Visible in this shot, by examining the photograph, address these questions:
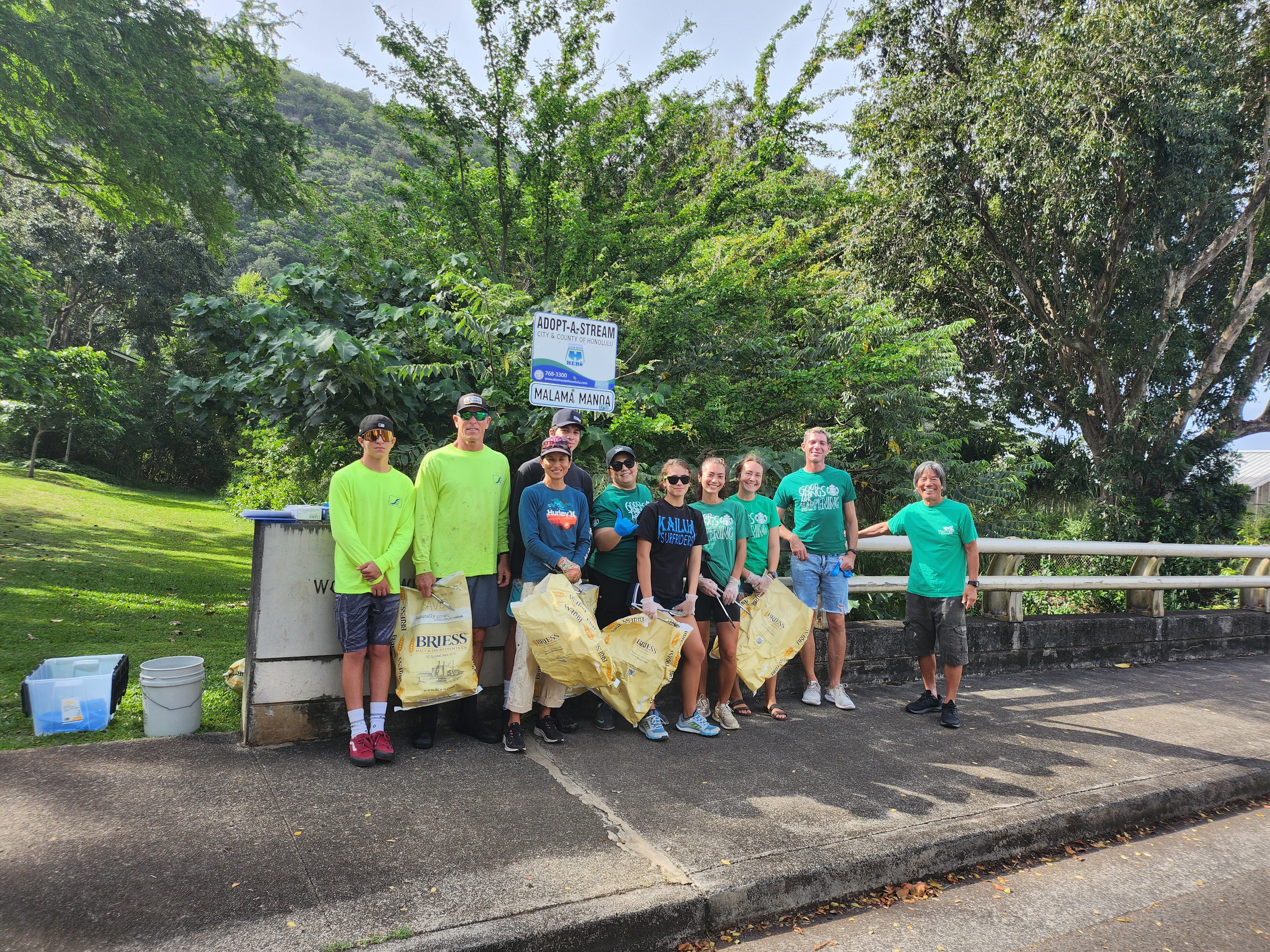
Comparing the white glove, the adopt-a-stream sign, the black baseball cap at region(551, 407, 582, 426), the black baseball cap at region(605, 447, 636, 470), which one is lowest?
the white glove

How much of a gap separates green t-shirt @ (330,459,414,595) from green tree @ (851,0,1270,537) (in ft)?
41.6

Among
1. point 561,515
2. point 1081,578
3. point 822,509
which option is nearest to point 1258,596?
point 1081,578

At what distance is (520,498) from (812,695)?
286 cm

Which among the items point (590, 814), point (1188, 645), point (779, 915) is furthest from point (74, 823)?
point (1188, 645)

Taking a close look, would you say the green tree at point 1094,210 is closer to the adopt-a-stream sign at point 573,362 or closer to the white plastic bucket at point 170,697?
the adopt-a-stream sign at point 573,362

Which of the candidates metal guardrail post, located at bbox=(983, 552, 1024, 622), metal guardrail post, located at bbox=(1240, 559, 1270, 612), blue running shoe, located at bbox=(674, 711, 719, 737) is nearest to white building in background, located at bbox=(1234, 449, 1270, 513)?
metal guardrail post, located at bbox=(1240, 559, 1270, 612)

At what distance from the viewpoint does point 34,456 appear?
91.7 feet

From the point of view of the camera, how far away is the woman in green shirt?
525 cm

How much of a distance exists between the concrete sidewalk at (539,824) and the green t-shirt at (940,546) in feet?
3.45

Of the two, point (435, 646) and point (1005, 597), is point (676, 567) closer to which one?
point (435, 646)

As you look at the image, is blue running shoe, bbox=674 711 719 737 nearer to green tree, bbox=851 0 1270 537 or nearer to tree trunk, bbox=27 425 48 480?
green tree, bbox=851 0 1270 537

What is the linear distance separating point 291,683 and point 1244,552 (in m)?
10.6

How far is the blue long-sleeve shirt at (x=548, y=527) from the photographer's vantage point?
468cm

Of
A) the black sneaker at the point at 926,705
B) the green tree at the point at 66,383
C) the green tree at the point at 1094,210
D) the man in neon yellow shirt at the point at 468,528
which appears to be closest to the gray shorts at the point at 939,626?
the black sneaker at the point at 926,705
